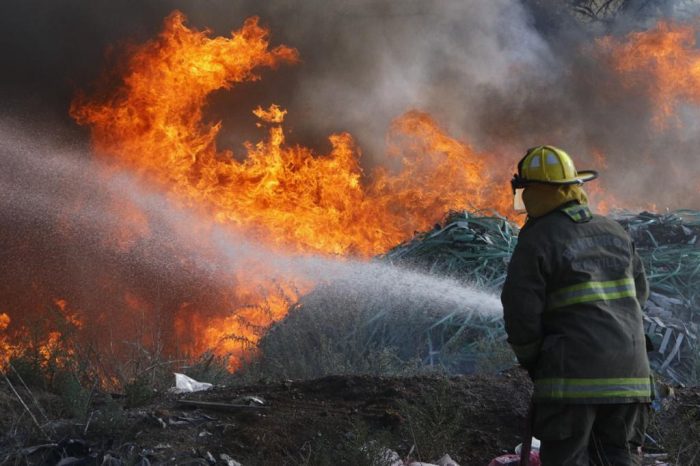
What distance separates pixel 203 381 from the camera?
6.44 meters

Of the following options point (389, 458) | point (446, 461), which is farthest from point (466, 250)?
point (389, 458)

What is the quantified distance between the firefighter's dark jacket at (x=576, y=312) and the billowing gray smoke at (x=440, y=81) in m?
10.4

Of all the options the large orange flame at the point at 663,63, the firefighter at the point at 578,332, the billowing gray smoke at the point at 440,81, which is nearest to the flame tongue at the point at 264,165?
the billowing gray smoke at the point at 440,81

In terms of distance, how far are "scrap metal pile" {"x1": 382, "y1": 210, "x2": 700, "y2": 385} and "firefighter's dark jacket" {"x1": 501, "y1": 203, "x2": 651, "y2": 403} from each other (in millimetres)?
3482

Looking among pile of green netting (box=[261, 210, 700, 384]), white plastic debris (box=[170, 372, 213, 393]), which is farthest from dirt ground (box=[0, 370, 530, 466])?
pile of green netting (box=[261, 210, 700, 384])

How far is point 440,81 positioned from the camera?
1436 cm

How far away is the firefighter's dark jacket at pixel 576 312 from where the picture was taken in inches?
133

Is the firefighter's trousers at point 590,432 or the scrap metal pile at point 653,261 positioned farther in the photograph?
the scrap metal pile at point 653,261

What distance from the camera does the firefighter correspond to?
3377 millimetres

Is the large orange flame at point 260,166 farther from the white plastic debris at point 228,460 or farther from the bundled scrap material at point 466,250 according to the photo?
the white plastic debris at point 228,460

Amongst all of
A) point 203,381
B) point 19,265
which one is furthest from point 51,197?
point 203,381

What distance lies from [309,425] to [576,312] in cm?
191

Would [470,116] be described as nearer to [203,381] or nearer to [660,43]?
[660,43]

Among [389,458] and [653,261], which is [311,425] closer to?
[389,458]
